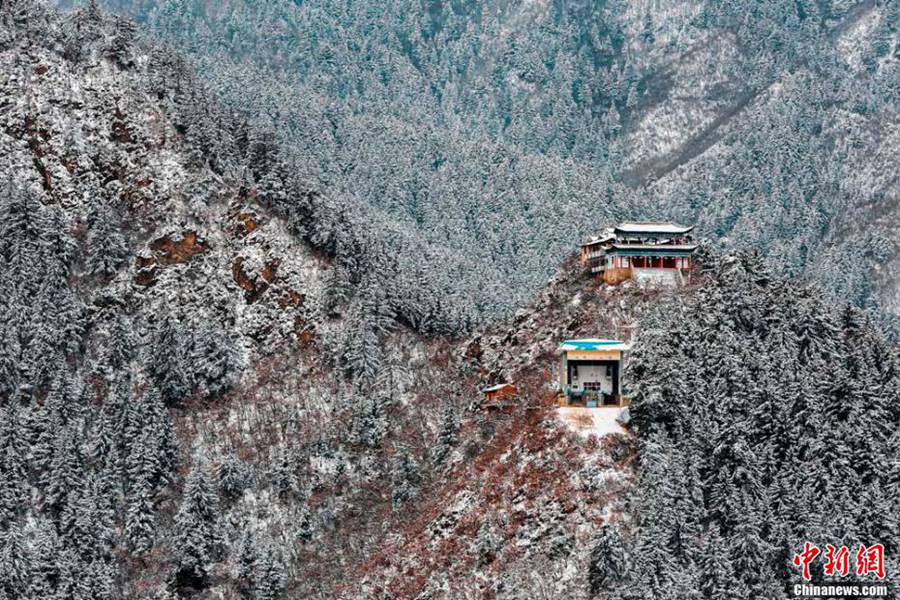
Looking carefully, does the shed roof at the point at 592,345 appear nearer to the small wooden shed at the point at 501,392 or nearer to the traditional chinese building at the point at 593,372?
the traditional chinese building at the point at 593,372

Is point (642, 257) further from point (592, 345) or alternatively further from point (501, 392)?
point (501, 392)

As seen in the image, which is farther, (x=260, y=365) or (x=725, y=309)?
(x=260, y=365)

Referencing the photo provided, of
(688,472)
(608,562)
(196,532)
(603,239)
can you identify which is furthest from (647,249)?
(196,532)

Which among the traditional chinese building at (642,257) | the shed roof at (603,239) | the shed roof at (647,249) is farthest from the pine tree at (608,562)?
the shed roof at (603,239)

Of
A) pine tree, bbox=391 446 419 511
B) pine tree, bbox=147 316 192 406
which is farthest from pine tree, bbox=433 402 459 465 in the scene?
pine tree, bbox=147 316 192 406

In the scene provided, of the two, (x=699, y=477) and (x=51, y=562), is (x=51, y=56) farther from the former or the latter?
(x=699, y=477)

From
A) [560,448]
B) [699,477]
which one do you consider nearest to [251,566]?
[560,448]

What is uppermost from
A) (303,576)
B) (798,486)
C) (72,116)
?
(72,116)
